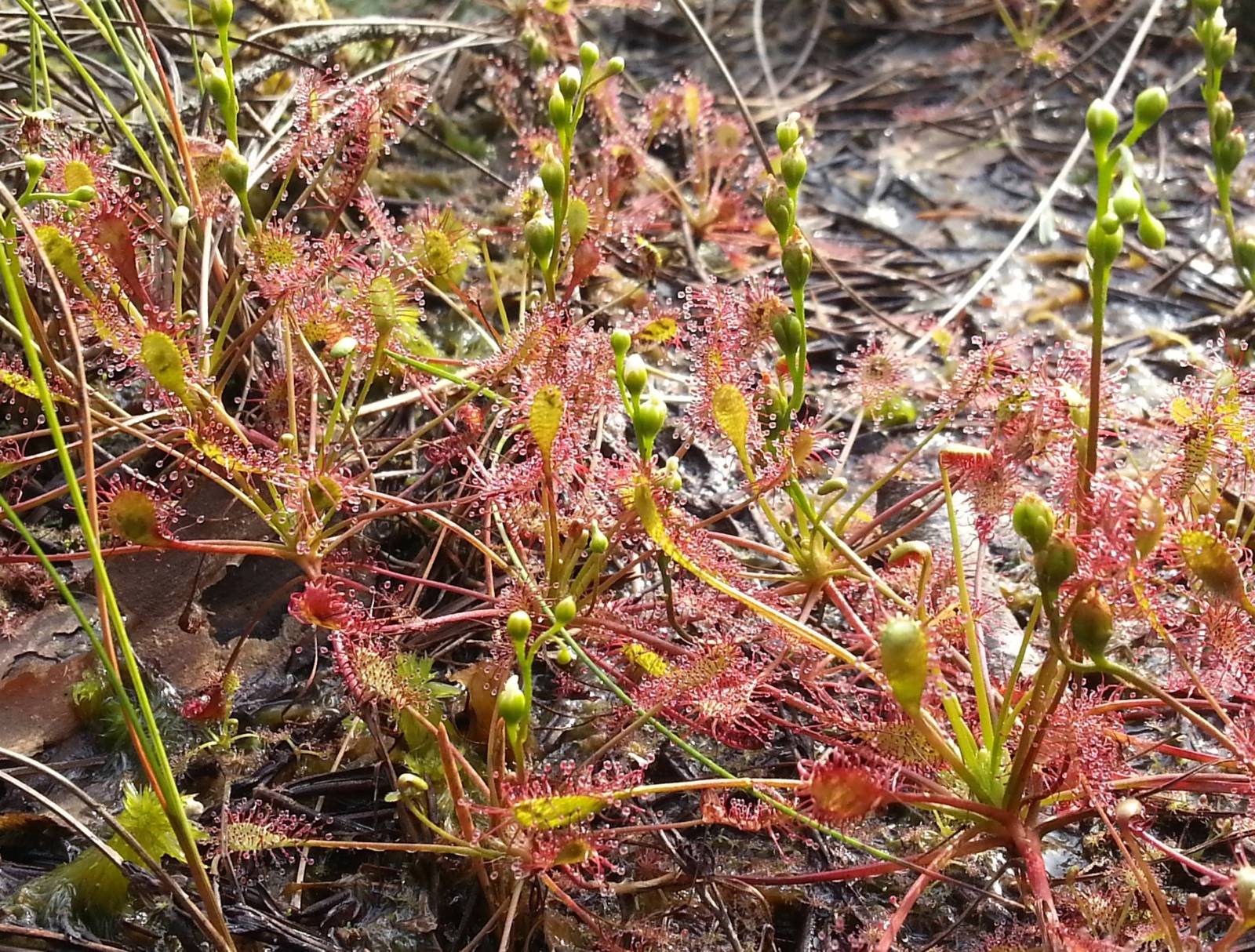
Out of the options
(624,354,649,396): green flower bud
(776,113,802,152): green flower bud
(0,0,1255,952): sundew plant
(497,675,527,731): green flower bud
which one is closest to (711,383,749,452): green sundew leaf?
(0,0,1255,952): sundew plant

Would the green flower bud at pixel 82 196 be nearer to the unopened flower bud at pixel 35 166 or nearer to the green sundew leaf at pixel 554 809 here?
the unopened flower bud at pixel 35 166

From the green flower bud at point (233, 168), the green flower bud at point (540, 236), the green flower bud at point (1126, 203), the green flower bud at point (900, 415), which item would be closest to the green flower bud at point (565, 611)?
the green flower bud at point (540, 236)

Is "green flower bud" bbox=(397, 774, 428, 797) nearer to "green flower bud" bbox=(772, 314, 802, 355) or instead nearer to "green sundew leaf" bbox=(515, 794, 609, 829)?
"green sundew leaf" bbox=(515, 794, 609, 829)

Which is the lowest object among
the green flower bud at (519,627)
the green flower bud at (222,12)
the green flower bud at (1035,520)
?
the green flower bud at (519,627)

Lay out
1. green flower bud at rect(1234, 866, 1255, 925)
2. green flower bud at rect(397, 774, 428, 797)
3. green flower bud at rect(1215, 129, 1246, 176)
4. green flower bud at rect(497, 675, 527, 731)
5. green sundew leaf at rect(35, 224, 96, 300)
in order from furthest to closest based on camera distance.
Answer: green flower bud at rect(1215, 129, 1246, 176) < green sundew leaf at rect(35, 224, 96, 300) < green flower bud at rect(397, 774, 428, 797) < green flower bud at rect(497, 675, 527, 731) < green flower bud at rect(1234, 866, 1255, 925)

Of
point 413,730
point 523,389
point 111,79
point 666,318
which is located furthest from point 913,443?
point 111,79
